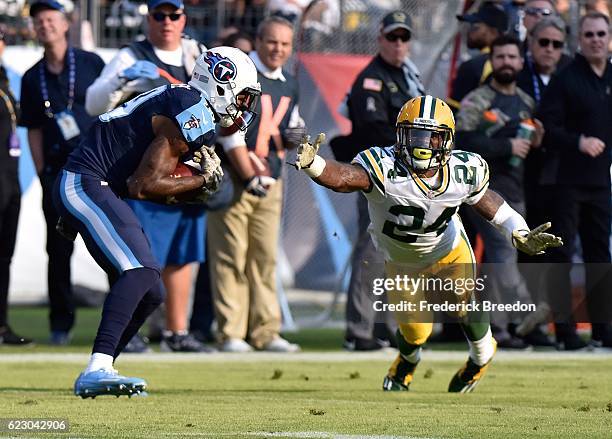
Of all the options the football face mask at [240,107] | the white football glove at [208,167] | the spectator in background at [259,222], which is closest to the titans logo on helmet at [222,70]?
the football face mask at [240,107]

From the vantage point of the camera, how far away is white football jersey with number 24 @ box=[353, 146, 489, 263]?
7.20m

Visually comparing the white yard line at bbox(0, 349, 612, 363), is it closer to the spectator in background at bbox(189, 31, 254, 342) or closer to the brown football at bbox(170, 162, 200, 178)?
the spectator in background at bbox(189, 31, 254, 342)

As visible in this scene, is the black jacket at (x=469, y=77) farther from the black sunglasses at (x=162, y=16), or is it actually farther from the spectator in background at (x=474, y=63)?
the black sunglasses at (x=162, y=16)

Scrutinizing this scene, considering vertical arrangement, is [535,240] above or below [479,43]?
above

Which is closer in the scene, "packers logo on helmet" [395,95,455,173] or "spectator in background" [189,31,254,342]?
"packers logo on helmet" [395,95,455,173]

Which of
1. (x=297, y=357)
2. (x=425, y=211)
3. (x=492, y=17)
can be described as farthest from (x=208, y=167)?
(x=492, y=17)

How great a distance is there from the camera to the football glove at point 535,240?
6.80m

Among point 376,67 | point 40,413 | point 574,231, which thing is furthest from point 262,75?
point 40,413

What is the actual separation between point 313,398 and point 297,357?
2541 millimetres

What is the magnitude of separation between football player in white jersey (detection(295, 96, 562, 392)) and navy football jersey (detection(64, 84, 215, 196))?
72cm

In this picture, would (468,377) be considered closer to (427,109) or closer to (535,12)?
(427,109)

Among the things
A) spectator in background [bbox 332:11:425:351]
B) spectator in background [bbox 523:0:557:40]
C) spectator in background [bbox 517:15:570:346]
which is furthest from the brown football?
spectator in background [bbox 523:0:557:40]

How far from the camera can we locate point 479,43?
36.3 ft

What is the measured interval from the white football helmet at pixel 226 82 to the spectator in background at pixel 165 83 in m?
2.29
